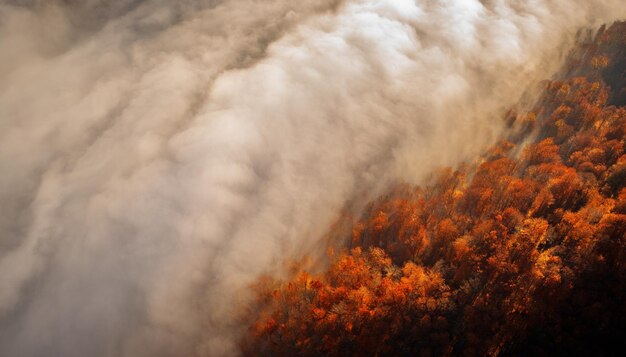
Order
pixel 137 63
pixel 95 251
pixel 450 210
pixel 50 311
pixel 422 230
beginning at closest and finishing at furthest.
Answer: pixel 50 311 < pixel 95 251 < pixel 422 230 < pixel 450 210 < pixel 137 63

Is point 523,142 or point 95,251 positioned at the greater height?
point 523,142

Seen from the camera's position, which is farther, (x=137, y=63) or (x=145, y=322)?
(x=137, y=63)

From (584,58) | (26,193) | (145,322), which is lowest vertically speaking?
(145,322)

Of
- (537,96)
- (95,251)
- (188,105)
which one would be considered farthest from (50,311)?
(537,96)

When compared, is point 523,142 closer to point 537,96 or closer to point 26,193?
point 537,96

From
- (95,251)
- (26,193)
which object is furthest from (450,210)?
(26,193)

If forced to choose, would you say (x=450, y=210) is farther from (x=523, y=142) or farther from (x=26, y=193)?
(x=26, y=193)

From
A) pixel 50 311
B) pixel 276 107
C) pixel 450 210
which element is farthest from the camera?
pixel 276 107
